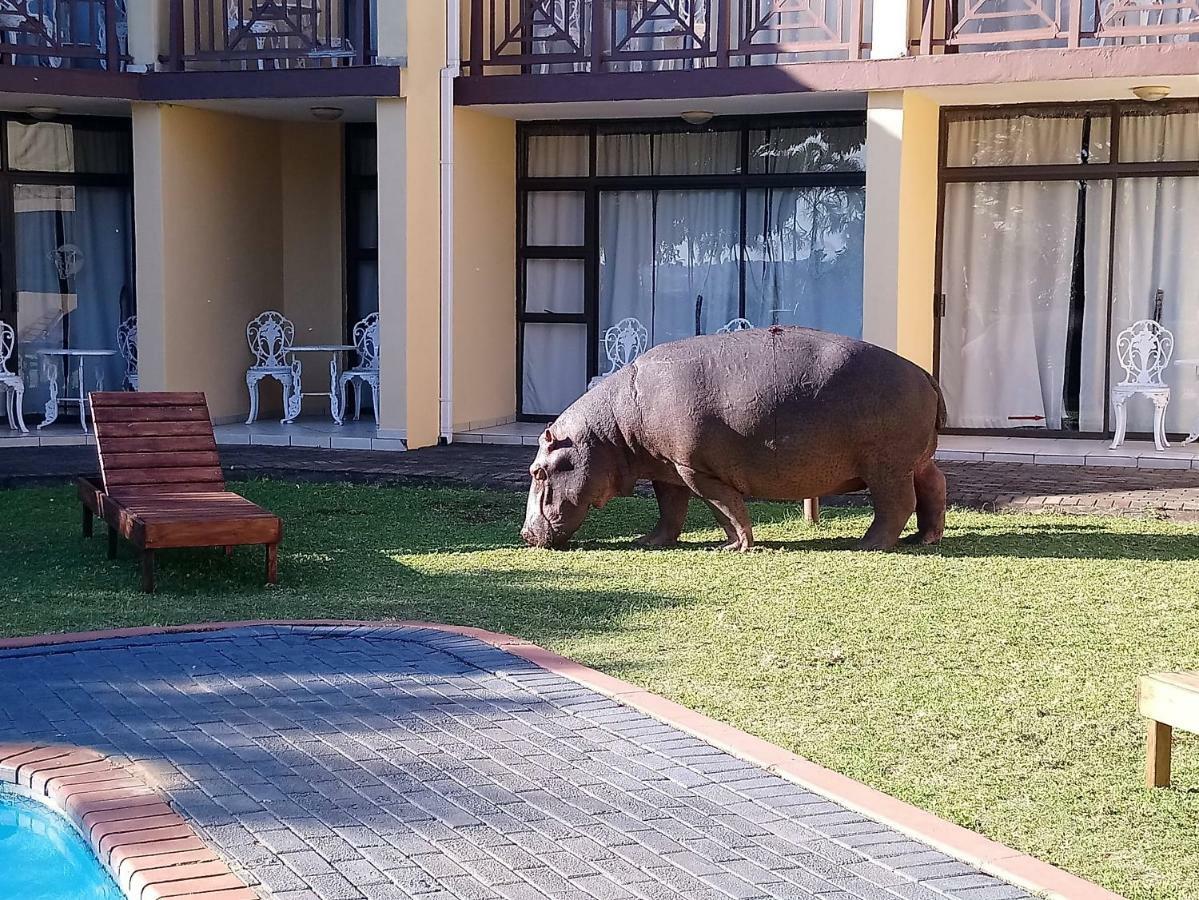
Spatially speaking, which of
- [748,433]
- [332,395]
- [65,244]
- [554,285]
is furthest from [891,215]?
[65,244]

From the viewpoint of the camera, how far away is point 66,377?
52.4 feet

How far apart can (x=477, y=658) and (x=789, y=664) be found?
4.24 feet

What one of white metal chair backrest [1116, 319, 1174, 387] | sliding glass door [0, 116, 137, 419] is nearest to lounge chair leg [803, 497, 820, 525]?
white metal chair backrest [1116, 319, 1174, 387]

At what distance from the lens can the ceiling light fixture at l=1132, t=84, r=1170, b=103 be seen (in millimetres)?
12734

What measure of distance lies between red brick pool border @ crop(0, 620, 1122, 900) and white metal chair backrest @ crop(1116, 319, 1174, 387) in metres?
8.50

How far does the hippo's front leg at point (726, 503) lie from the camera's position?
933 cm

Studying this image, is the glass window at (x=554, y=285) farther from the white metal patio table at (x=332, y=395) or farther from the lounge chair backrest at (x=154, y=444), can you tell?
the lounge chair backrest at (x=154, y=444)

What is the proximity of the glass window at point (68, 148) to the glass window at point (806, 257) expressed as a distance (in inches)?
246

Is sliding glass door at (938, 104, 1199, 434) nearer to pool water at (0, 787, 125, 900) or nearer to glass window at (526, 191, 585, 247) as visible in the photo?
glass window at (526, 191, 585, 247)

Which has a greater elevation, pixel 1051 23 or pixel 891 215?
pixel 1051 23

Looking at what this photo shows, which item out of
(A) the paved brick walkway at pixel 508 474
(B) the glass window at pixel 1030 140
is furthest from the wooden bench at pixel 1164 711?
(B) the glass window at pixel 1030 140

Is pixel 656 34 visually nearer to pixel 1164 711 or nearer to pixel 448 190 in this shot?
pixel 448 190

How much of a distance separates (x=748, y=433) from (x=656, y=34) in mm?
5406

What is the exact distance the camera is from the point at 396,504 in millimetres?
11336
